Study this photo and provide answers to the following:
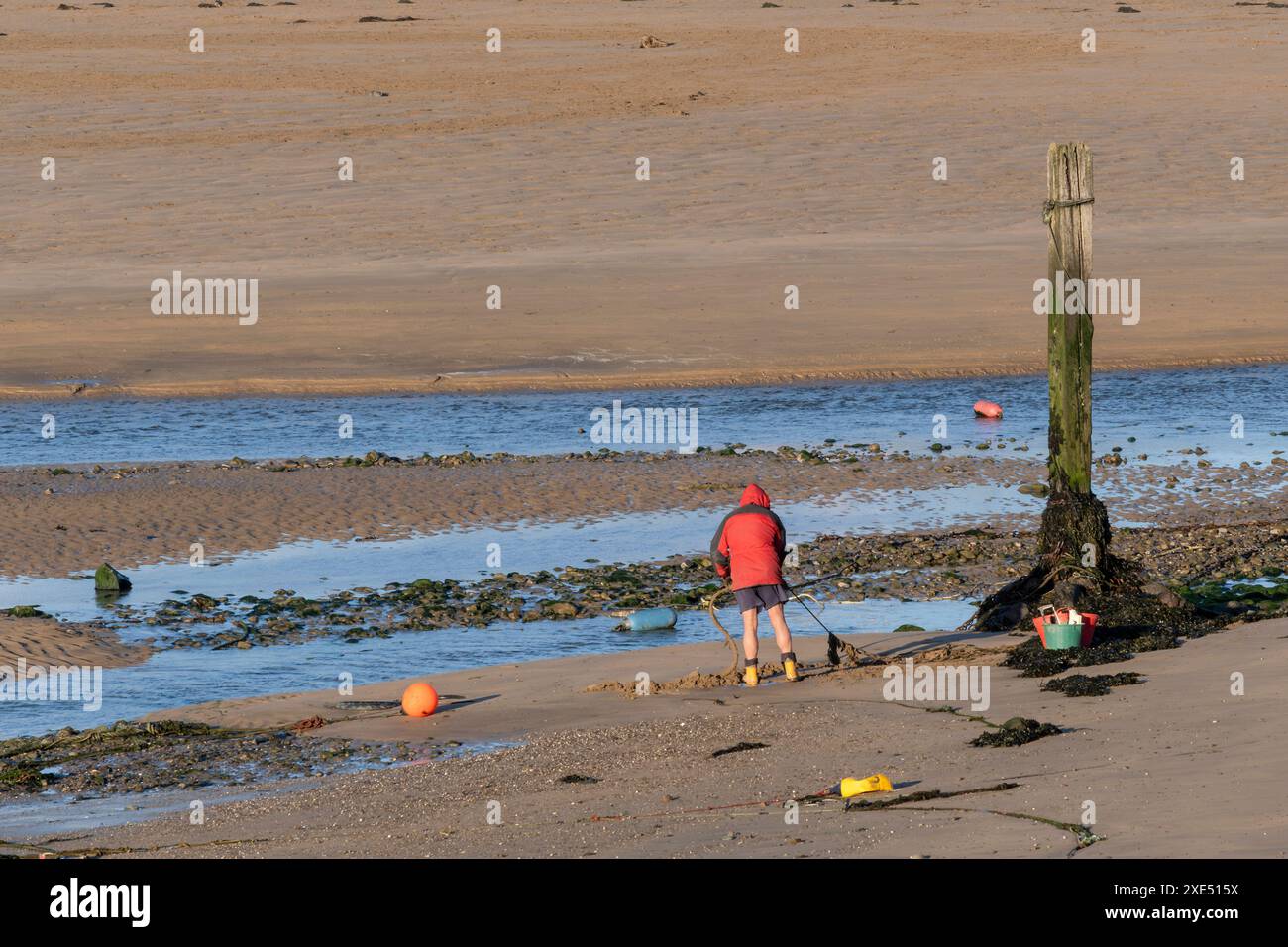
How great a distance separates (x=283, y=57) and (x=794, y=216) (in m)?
19.8

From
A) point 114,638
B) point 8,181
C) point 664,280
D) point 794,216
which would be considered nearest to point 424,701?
point 114,638

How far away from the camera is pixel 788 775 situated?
34.4ft

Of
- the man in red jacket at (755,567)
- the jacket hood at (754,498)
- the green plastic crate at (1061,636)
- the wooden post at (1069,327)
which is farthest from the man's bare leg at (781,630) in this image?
the wooden post at (1069,327)

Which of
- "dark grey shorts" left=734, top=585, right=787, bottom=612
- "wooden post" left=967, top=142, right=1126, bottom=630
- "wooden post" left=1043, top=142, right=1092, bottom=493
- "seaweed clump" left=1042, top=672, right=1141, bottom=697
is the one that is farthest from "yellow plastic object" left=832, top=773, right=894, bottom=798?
→ "wooden post" left=1043, top=142, right=1092, bottom=493

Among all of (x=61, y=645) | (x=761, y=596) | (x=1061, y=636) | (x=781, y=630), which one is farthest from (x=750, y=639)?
(x=61, y=645)

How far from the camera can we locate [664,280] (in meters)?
32.9

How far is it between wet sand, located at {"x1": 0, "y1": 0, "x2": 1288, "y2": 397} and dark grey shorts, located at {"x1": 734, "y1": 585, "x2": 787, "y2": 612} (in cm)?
1501

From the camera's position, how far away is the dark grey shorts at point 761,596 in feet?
43.1

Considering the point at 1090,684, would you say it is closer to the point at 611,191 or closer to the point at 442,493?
the point at 442,493

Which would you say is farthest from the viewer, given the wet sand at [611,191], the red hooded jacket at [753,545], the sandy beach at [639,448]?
the wet sand at [611,191]

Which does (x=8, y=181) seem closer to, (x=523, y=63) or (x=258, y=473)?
(x=523, y=63)

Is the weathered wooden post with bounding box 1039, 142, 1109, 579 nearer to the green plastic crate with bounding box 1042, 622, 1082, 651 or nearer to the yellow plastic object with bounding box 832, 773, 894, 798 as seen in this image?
the green plastic crate with bounding box 1042, 622, 1082, 651

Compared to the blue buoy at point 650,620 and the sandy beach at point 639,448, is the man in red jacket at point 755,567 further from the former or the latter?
the blue buoy at point 650,620

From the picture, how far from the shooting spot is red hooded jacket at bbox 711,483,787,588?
1310 cm
